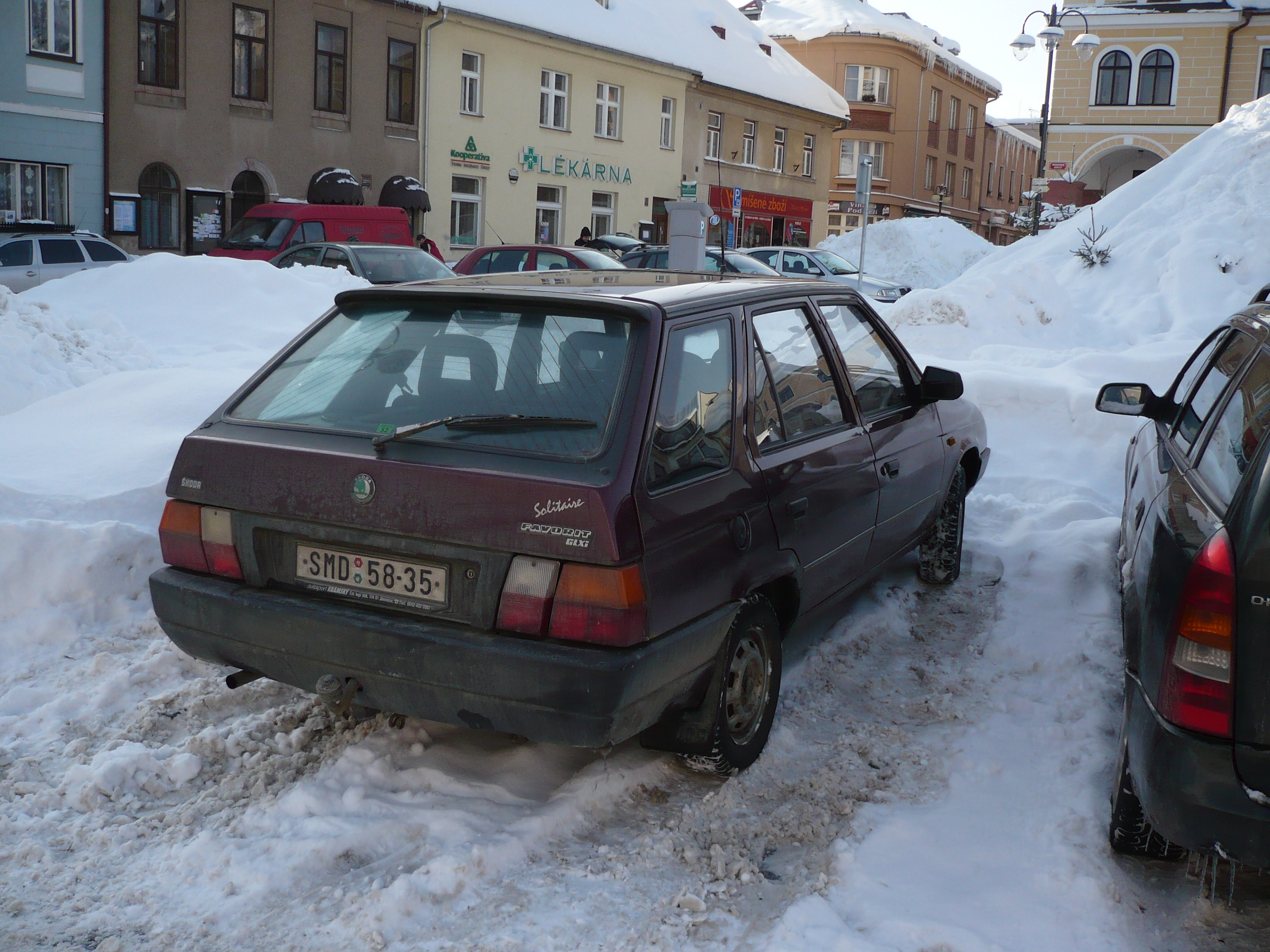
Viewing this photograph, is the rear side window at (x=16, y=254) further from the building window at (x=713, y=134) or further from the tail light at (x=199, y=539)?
the building window at (x=713, y=134)

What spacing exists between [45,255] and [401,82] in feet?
45.8

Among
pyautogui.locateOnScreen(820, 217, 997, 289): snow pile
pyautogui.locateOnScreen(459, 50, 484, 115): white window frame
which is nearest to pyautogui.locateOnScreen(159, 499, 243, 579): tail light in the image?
pyautogui.locateOnScreen(459, 50, 484, 115): white window frame

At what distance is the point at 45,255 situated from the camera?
59.6 feet

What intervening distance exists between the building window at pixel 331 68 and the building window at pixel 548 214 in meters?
6.84

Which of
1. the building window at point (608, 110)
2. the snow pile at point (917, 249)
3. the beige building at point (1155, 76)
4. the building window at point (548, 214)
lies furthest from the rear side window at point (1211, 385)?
the beige building at point (1155, 76)

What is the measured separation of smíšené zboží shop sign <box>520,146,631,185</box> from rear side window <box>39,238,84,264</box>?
53.6 feet

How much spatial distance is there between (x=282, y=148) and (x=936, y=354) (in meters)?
19.9

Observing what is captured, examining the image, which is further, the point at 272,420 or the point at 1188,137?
the point at 1188,137

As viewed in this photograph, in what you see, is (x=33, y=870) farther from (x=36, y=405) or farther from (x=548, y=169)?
(x=548, y=169)

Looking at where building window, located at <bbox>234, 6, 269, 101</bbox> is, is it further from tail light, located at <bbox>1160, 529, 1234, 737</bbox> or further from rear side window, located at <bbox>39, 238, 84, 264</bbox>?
tail light, located at <bbox>1160, 529, 1234, 737</bbox>

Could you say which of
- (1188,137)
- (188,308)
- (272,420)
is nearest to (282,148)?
(188,308)

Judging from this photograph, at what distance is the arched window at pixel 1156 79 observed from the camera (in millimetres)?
42812

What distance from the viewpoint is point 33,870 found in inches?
123

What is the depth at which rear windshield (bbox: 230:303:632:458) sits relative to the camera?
3367 millimetres
